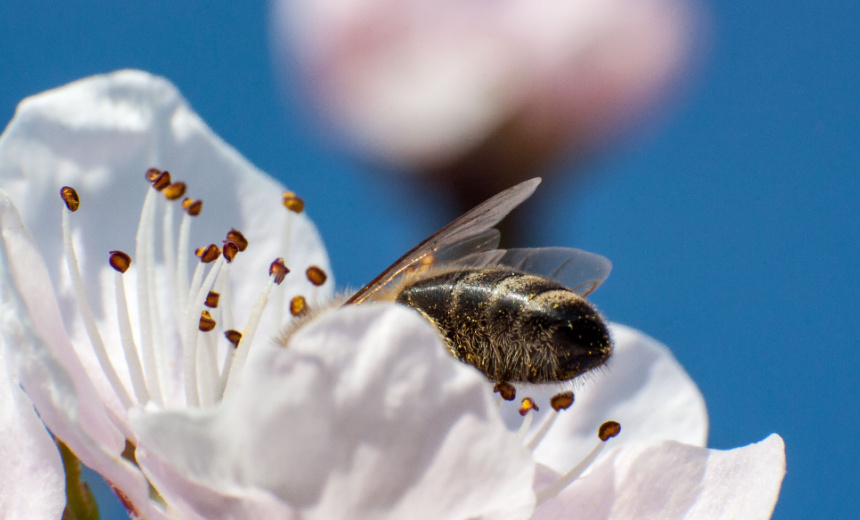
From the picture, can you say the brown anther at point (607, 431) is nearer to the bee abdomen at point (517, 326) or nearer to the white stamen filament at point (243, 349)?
the bee abdomen at point (517, 326)

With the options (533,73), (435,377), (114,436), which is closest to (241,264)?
(114,436)

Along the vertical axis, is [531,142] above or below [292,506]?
above

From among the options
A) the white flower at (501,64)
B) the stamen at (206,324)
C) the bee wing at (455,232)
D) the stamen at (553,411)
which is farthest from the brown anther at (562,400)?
the white flower at (501,64)

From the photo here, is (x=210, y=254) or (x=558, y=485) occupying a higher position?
(x=210, y=254)

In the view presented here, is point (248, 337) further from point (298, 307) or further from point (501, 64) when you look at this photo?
point (501, 64)

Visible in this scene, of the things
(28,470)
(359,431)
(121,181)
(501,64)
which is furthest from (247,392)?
(501,64)

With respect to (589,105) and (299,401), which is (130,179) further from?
(589,105)

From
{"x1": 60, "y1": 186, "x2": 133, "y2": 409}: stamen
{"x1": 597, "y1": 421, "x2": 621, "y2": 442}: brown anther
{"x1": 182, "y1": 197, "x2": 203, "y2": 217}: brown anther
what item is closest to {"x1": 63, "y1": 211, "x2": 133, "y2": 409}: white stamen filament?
{"x1": 60, "y1": 186, "x2": 133, "y2": 409}: stamen
